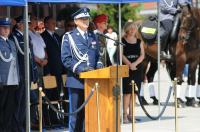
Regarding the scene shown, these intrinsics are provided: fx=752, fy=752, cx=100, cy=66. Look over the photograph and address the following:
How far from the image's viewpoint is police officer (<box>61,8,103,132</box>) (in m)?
11.3

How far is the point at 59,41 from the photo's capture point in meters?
14.3

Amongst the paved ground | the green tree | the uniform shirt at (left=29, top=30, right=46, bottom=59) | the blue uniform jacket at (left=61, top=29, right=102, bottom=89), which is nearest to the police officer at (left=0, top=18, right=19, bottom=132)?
the blue uniform jacket at (left=61, top=29, right=102, bottom=89)

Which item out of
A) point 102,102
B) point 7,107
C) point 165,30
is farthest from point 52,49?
point 165,30

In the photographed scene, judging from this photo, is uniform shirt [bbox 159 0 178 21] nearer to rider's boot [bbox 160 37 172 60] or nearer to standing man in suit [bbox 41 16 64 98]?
rider's boot [bbox 160 37 172 60]

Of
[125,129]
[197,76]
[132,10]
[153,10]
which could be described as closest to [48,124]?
[125,129]

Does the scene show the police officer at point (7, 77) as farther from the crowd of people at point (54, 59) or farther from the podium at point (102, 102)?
the podium at point (102, 102)

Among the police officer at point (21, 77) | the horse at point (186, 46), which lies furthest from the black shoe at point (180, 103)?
the police officer at point (21, 77)

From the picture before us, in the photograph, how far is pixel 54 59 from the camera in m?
14.1

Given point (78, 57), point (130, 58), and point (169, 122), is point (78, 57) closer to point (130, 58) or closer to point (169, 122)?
point (130, 58)

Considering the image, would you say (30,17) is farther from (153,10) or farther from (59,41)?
(153,10)

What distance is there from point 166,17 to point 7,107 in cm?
672

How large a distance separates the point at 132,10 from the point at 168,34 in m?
30.2

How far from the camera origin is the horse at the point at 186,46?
1745cm

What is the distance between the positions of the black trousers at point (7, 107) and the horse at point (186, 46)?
6.25 m
